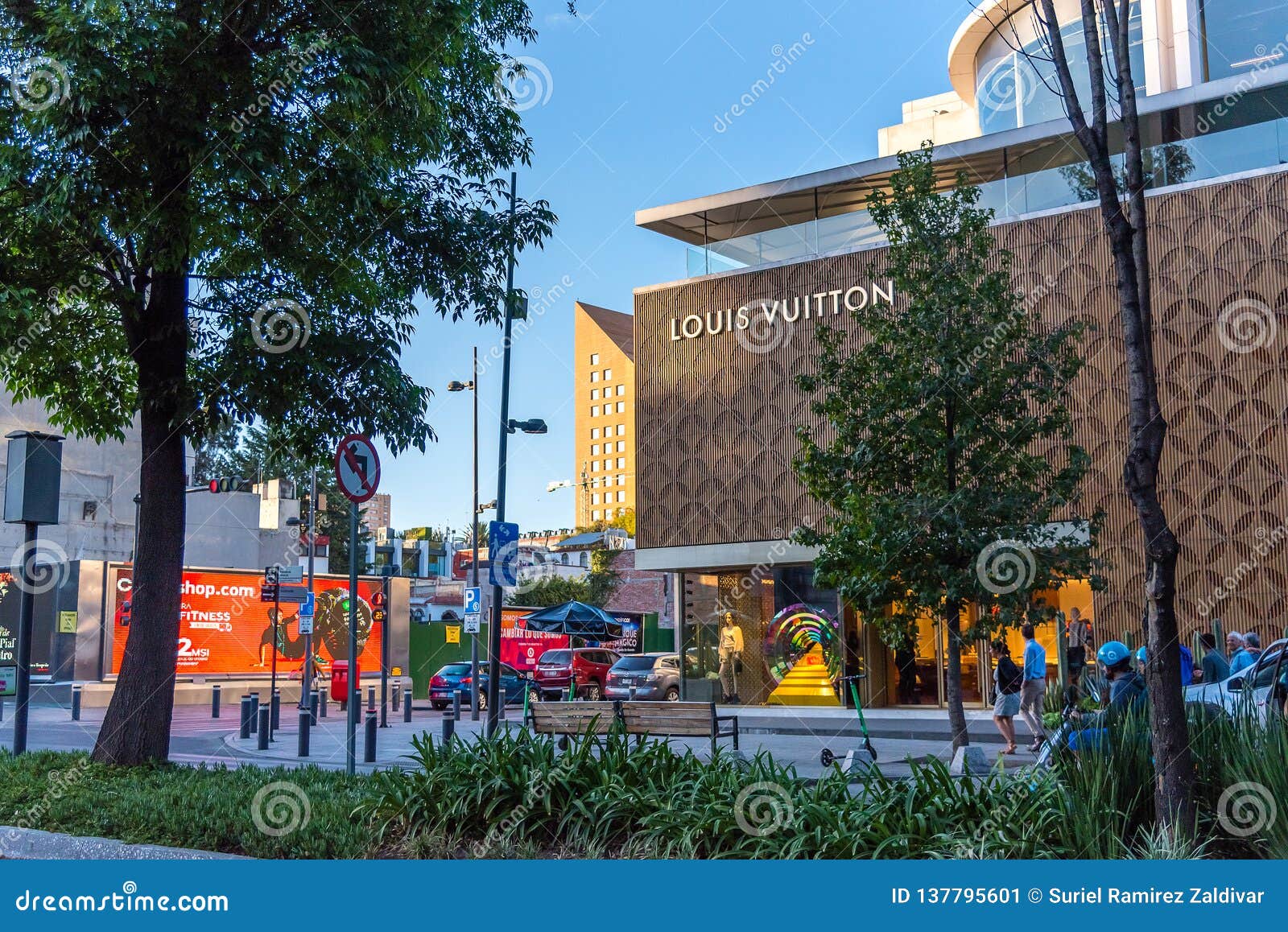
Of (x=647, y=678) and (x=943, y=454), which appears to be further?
(x=647, y=678)

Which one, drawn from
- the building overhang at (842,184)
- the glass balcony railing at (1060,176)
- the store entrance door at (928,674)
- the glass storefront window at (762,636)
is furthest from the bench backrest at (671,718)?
the building overhang at (842,184)

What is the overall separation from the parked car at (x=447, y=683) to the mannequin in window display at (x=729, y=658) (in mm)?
6968

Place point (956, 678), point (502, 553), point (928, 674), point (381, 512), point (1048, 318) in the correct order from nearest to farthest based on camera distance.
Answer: point (956, 678) → point (502, 553) → point (1048, 318) → point (928, 674) → point (381, 512)

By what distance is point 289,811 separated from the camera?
26.0ft

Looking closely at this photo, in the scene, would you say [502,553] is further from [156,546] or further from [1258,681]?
[1258,681]

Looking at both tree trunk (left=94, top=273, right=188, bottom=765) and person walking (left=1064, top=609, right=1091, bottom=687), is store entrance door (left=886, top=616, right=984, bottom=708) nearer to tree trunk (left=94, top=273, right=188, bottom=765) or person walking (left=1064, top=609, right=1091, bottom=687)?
person walking (left=1064, top=609, right=1091, bottom=687)

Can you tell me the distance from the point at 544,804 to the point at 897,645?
9092 millimetres

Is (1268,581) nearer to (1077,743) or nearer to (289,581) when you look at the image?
(1077,743)

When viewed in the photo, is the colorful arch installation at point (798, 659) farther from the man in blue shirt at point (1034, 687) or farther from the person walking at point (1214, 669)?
the person walking at point (1214, 669)

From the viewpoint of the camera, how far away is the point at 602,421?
586 feet

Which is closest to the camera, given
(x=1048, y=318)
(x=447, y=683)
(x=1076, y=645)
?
(x=1076, y=645)

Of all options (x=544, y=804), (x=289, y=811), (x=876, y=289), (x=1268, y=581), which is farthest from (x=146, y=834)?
(x=876, y=289)

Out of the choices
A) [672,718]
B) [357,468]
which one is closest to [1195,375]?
[672,718]

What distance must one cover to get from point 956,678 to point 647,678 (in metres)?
16.1
